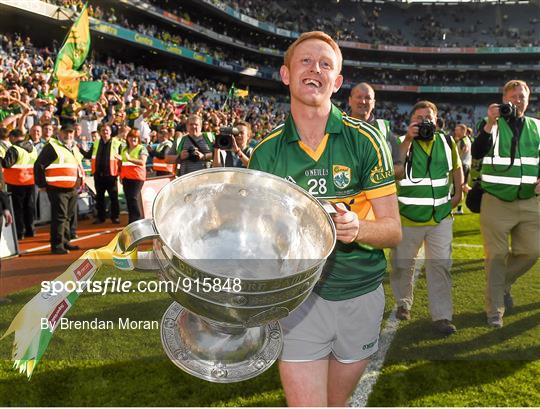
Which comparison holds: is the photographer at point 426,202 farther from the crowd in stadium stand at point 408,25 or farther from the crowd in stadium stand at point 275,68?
the crowd in stadium stand at point 408,25

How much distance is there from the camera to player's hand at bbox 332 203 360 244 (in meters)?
1.13

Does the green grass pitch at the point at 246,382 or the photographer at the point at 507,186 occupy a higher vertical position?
the photographer at the point at 507,186

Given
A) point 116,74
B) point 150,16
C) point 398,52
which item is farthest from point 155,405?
point 398,52

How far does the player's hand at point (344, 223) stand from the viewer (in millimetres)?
1134

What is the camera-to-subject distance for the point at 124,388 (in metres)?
3.08

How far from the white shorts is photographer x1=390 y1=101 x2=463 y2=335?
2255 millimetres

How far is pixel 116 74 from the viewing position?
23656 millimetres

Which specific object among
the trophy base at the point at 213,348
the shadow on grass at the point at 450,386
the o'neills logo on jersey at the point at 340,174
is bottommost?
the shadow on grass at the point at 450,386

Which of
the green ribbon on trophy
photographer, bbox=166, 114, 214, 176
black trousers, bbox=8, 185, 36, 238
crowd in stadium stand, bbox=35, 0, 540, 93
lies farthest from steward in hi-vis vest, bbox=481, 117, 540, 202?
crowd in stadium stand, bbox=35, 0, 540, 93

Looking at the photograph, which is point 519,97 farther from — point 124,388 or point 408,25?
point 408,25

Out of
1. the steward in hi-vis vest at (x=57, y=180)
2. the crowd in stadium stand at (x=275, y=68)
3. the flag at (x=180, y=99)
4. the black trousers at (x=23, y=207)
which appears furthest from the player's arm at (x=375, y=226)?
the crowd in stadium stand at (x=275, y=68)

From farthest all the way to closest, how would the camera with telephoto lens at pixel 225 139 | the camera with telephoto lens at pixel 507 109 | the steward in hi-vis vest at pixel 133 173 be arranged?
1. the steward in hi-vis vest at pixel 133 173
2. the camera with telephoto lens at pixel 225 139
3. the camera with telephoto lens at pixel 507 109

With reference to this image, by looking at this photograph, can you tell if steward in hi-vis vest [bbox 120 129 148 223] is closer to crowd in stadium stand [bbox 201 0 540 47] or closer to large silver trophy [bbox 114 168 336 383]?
large silver trophy [bbox 114 168 336 383]

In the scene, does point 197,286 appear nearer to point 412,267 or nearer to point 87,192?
point 412,267
